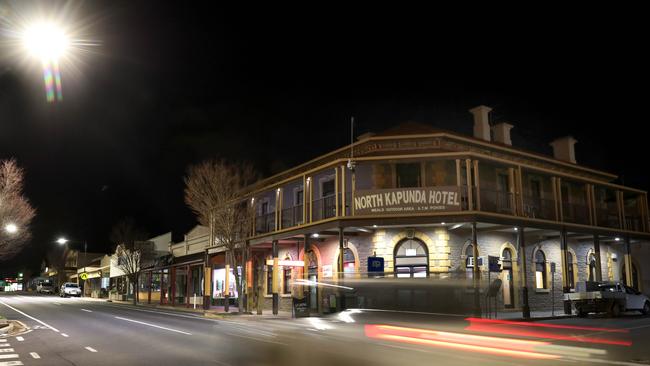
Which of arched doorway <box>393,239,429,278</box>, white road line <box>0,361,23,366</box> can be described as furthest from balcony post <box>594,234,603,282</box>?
white road line <box>0,361,23,366</box>

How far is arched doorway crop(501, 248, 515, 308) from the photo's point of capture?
81.7 ft

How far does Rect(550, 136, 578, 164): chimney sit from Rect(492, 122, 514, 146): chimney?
4.76 m

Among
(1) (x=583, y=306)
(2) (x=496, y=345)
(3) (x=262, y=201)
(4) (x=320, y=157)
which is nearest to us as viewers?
(2) (x=496, y=345)

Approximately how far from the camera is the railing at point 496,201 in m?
23.9

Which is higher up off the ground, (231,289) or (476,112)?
(476,112)

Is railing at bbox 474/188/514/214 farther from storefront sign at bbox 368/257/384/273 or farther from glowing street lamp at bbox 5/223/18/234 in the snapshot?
glowing street lamp at bbox 5/223/18/234

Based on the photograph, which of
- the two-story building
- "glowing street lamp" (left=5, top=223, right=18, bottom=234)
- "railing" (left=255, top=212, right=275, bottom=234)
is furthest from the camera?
"railing" (left=255, top=212, right=275, bottom=234)

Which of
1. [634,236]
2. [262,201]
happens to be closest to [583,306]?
[634,236]

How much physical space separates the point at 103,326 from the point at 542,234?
1998 cm

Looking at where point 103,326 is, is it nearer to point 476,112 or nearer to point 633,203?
point 476,112

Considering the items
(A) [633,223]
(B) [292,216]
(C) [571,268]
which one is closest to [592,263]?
(C) [571,268]

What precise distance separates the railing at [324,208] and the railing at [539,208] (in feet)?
28.9

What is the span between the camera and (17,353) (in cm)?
1246

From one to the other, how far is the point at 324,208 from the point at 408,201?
4586 mm
